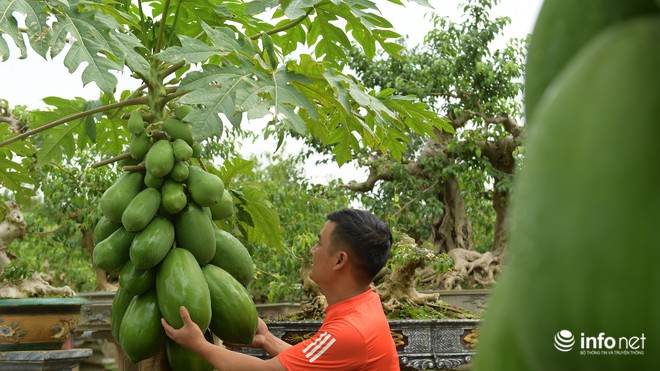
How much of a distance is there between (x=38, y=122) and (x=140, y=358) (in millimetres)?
1218

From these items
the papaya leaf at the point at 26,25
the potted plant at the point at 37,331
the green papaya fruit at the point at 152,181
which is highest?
the papaya leaf at the point at 26,25

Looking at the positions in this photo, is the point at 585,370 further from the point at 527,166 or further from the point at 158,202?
the point at 158,202

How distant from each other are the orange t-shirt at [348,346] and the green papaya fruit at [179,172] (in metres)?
0.60

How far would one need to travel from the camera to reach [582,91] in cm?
17

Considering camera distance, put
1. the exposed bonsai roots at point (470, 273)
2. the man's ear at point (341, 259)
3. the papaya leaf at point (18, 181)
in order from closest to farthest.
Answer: the man's ear at point (341, 259)
the papaya leaf at point (18, 181)
the exposed bonsai roots at point (470, 273)

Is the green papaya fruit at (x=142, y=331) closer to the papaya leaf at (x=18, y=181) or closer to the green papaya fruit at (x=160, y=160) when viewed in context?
the green papaya fruit at (x=160, y=160)

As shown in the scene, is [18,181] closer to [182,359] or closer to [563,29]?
[182,359]

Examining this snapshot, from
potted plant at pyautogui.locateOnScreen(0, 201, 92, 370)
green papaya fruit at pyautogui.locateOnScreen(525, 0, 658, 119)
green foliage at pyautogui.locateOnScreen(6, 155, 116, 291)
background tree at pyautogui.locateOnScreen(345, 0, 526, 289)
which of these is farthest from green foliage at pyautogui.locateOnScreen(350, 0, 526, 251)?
green papaya fruit at pyautogui.locateOnScreen(525, 0, 658, 119)

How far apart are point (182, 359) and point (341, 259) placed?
653 millimetres

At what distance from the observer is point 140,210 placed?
72.6 inches

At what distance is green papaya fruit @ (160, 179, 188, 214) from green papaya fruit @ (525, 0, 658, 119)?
1.71 metres

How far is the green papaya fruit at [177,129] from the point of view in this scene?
1.98 metres

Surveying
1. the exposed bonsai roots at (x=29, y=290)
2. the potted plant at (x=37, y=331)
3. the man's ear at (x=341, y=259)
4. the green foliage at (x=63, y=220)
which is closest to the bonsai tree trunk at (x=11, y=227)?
the green foliage at (x=63, y=220)

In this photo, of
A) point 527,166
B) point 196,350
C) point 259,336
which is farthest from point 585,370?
point 259,336
